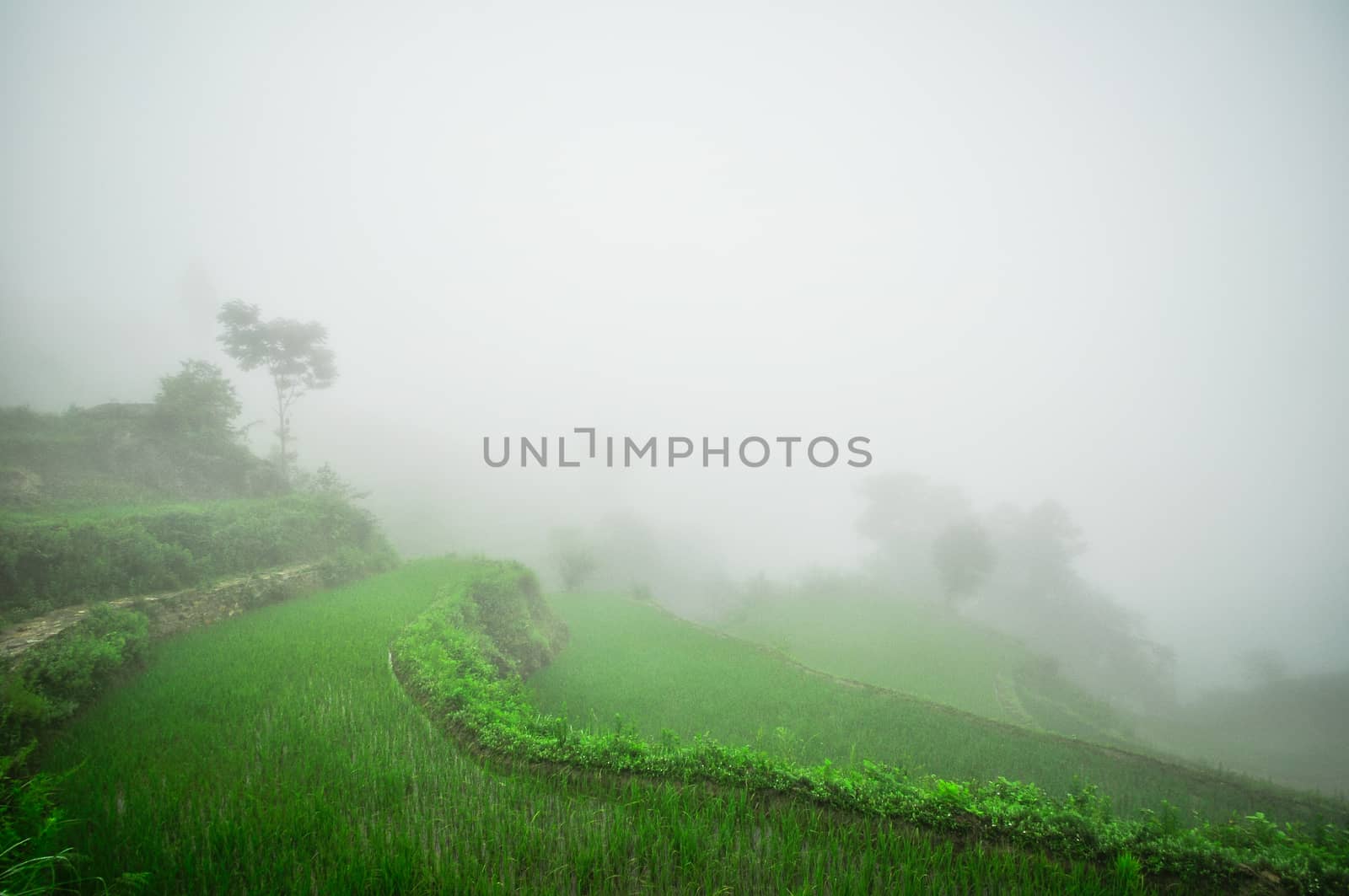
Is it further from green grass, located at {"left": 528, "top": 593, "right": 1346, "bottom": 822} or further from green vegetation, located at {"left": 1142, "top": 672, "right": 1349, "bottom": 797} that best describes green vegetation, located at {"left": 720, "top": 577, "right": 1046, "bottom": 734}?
green vegetation, located at {"left": 1142, "top": 672, "right": 1349, "bottom": 797}

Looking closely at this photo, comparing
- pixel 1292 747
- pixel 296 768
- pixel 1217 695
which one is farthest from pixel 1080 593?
pixel 296 768

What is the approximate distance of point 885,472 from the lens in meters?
54.3

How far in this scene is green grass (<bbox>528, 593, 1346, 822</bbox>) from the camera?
31.9ft

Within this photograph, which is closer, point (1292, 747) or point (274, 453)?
point (1292, 747)

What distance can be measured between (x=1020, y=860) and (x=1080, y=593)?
50.5 metres

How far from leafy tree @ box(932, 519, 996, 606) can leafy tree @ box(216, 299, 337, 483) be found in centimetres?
4557

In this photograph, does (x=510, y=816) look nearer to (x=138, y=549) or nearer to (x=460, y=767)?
(x=460, y=767)

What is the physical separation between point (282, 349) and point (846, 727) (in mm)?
35330

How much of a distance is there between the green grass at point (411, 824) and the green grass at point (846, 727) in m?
2.28

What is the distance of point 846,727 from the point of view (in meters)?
12.0

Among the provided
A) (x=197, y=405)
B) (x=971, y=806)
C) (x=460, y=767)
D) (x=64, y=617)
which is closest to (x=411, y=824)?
(x=460, y=767)

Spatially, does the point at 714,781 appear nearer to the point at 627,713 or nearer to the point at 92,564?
the point at 627,713

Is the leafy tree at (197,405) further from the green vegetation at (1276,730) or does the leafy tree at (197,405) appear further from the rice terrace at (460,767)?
the green vegetation at (1276,730)

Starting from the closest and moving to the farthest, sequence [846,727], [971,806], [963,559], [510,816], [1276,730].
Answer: [510,816]
[971,806]
[846,727]
[1276,730]
[963,559]
